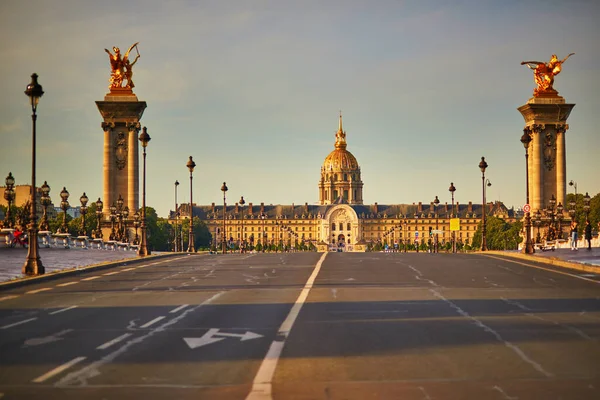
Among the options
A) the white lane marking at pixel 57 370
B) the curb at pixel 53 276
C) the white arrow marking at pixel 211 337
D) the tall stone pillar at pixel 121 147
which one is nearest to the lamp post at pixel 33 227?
the curb at pixel 53 276

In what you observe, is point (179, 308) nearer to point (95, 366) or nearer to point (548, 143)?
point (95, 366)

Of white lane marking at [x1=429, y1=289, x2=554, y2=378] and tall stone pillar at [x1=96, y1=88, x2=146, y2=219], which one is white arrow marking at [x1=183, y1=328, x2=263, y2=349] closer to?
white lane marking at [x1=429, y1=289, x2=554, y2=378]

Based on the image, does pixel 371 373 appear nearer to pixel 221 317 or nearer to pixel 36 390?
pixel 36 390

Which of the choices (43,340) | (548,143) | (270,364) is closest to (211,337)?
(43,340)

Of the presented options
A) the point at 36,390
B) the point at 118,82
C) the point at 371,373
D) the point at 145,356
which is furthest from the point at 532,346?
the point at 118,82

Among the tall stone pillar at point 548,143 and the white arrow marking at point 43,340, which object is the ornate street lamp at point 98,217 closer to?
the tall stone pillar at point 548,143

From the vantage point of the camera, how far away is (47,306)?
2394cm

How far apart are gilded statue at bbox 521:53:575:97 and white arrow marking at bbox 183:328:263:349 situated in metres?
106

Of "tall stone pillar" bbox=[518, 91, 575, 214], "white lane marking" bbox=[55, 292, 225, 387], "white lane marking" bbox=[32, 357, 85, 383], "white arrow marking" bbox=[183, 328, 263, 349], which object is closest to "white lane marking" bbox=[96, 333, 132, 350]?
"white lane marking" bbox=[55, 292, 225, 387]

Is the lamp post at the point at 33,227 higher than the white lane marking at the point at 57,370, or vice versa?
the lamp post at the point at 33,227

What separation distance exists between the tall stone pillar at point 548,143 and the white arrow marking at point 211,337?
336 ft

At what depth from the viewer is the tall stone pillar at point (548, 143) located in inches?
4579

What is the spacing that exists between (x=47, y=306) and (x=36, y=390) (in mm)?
12187


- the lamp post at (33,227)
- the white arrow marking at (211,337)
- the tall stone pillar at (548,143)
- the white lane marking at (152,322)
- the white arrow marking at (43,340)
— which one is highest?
the tall stone pillar at (548,143)
